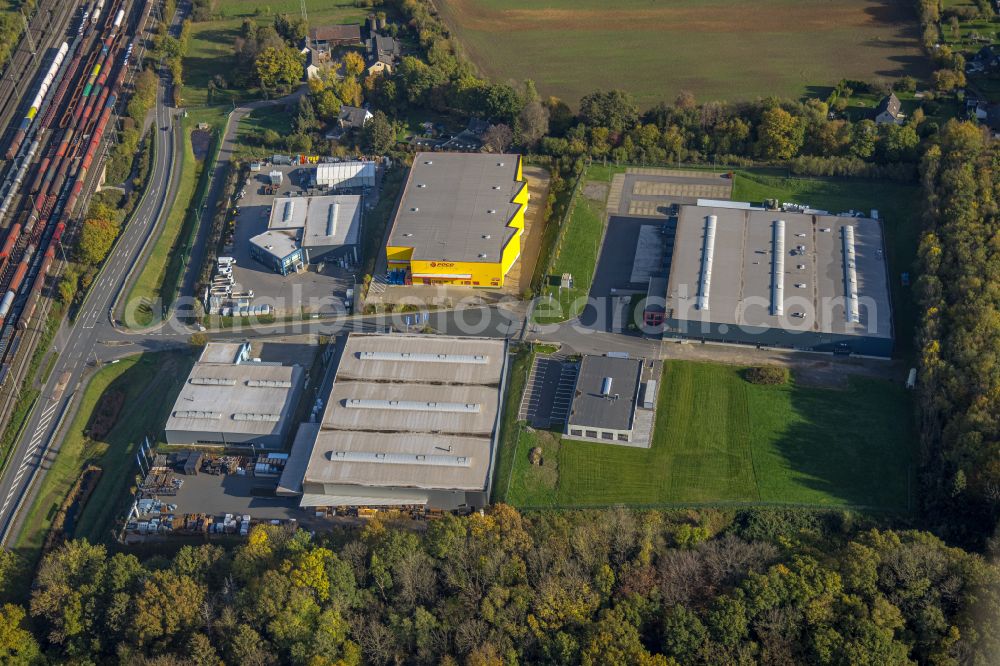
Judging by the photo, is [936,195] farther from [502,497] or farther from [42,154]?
[42,154]

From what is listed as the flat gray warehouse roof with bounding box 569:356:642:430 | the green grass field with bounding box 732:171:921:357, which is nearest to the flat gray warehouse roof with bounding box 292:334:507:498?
the flat gray warehouse roof with bounding box 569:356:642:430

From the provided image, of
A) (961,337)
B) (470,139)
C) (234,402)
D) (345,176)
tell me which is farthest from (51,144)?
(961,337)

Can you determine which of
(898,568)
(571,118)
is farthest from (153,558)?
(571,118)

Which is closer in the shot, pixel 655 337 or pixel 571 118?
pixel 655 337

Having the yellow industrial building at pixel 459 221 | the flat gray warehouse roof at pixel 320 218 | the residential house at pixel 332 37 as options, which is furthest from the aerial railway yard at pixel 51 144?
the yellow industrial building at pixel 459 221

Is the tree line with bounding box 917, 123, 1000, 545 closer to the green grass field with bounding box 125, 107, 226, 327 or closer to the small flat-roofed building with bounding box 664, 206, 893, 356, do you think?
the small flat-roofed building with bounding box 664, 206, 893, 356

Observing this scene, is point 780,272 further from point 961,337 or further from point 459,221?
point 459,221
